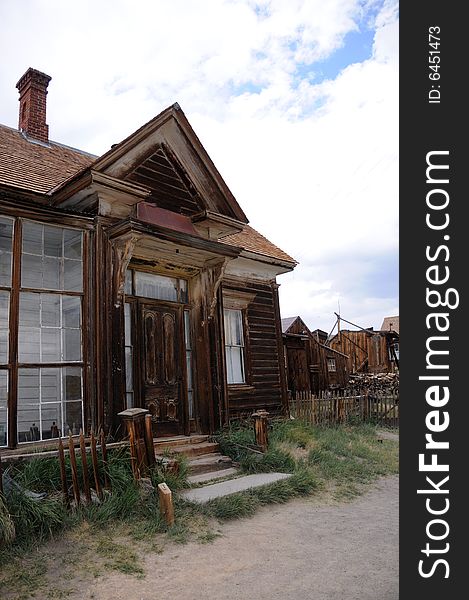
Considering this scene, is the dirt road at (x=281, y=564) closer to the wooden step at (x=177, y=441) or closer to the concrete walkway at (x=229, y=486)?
the concrete walkway at (x=229, y=486)

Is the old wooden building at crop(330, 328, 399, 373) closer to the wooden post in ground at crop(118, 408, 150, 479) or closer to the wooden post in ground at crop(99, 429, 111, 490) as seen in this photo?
the wooden post in ground at crop(118, 408, 150, 479)

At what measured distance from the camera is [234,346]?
11.1 meters

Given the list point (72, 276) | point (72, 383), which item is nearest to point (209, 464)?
point (72, 383)

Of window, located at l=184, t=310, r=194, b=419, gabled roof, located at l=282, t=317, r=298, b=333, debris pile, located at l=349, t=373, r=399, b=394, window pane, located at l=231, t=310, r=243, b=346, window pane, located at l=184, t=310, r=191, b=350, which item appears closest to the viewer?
window, located at l=184, t=310, r=194, b=419

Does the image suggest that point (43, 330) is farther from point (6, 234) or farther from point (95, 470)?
point (95, 470)

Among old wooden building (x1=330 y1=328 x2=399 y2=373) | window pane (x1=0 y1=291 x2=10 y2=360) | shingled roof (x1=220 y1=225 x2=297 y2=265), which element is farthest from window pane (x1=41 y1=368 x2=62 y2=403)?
old wooden building (x1=330 y1=328 x2=399 y2=373)

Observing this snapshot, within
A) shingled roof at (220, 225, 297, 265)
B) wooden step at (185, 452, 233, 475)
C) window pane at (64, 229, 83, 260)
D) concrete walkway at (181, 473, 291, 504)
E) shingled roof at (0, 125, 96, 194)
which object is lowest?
concrete walkway at (181, 473, 291, 504)

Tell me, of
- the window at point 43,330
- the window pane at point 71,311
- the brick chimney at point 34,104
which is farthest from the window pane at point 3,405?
the brick chimney at point 34,104

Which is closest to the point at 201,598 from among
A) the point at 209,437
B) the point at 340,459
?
the point at 209,437

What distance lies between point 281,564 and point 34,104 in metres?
11.3

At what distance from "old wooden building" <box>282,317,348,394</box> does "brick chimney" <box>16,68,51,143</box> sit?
37.7 ft

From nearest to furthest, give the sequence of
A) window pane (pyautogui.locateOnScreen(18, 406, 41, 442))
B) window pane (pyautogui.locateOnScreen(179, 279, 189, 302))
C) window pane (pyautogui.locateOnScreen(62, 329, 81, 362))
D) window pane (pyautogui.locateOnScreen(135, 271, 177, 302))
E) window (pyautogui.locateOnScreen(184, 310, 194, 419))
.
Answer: window pane (pyautogui.locateOnScreen(18, 406, 41, 442)), window pane (pyautogui.locateOnScreen(62, 329, 81, 362)), window pane (pyautogui.locateOnScreen(135, 271, 177, 302)), window (pyautogui.locateOnScreen(184, 310, 194, 419)), window pane (pyautogui.locateOnScreen(179, 279, 189, 302))

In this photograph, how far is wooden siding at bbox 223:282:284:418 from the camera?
431 inches

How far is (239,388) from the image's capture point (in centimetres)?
1084
